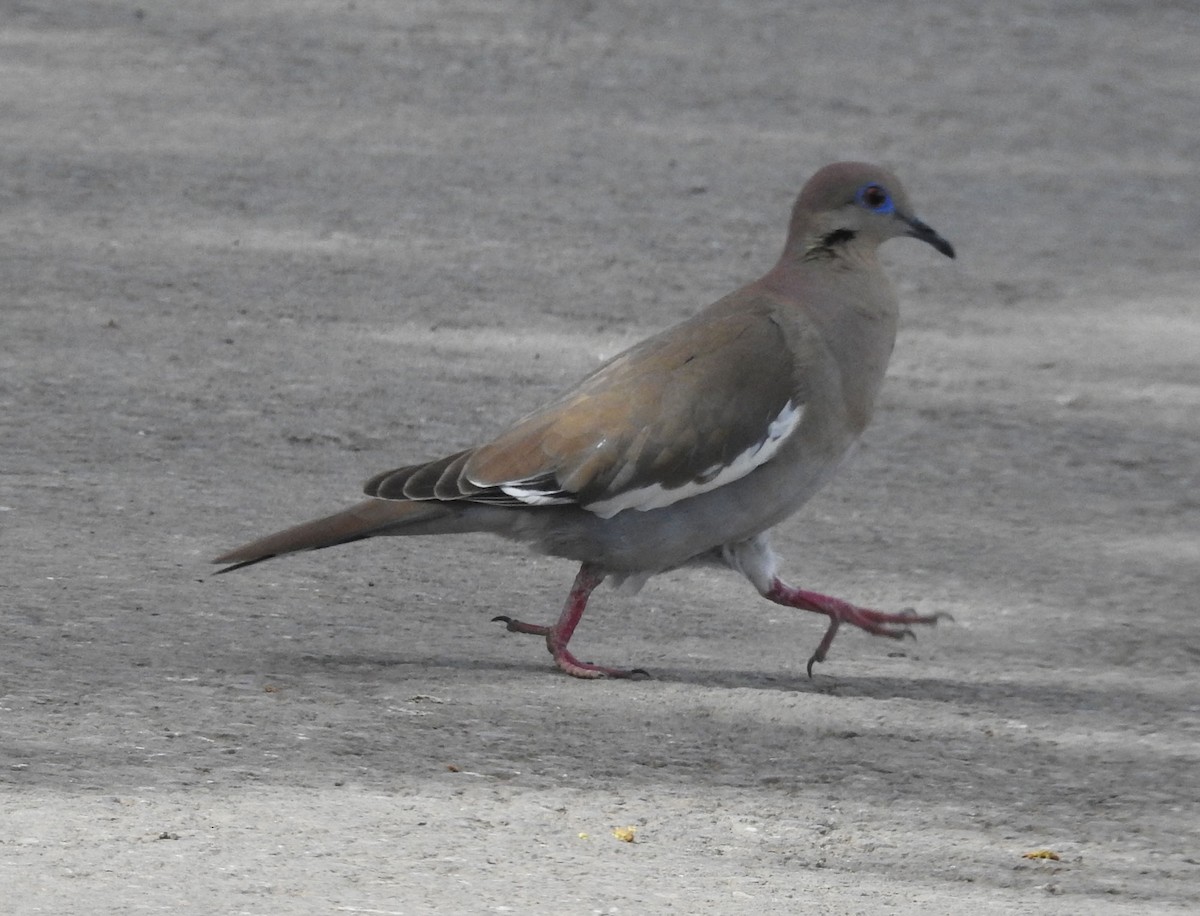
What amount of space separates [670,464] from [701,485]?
8 centimetres

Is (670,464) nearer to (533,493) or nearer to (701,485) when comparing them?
(701,485)

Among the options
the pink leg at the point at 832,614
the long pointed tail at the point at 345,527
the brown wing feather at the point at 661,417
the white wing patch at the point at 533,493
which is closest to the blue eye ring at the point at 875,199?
the brown wing feather at the point at 661,417

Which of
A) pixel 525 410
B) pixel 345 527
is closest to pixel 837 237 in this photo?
pixel 345 527

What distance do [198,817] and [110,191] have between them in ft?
16.8

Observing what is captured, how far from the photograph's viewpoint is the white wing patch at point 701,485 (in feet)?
14.6

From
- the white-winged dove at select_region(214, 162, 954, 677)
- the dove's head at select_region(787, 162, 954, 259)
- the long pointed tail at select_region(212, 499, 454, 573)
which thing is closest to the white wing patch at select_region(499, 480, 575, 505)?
the white-winged dove at select_region(214, 162, 954, 677)

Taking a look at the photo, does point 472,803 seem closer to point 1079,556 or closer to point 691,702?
point 691,702

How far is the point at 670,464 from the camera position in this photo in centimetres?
445

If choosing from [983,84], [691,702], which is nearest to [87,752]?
[691,702]

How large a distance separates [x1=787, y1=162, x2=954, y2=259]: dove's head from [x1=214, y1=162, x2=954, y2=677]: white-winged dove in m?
0.22

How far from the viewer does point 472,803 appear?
12.4ft

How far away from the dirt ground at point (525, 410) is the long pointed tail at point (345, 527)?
8.5 inches

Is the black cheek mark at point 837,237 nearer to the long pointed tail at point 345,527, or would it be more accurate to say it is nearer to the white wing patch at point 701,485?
the white wing patch at point 701,485

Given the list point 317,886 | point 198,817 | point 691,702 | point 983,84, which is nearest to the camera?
point 317,886
